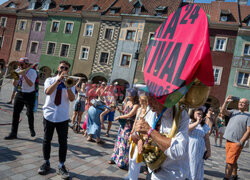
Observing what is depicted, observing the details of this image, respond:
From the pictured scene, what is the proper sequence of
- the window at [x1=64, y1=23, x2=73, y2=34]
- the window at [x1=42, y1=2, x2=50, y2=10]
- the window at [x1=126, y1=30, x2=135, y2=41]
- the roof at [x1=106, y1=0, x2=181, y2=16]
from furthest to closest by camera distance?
1. the window at [x1=42, y1=2, x2=50, y2=10]
2. the window at [x1=64, y1=23, x2=73, y2=34]
3. the window at [x1=126, y1=30, x2=135, y2=41]
4. the roof at [x1=106, y1=0, x2=181, y2=16]

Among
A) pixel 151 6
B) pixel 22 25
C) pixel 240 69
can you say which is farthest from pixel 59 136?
pixel 22 25

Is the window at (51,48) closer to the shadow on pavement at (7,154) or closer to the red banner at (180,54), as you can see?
the shadow on pavement at (7,154)

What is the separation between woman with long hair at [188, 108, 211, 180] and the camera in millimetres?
3547

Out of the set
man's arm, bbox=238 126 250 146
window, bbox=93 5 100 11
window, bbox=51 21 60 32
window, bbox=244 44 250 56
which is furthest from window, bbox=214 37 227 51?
window, bbox=51 21 60 32

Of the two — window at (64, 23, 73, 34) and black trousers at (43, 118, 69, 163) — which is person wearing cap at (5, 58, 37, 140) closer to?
black trousers at (43, 118, 69, 163)

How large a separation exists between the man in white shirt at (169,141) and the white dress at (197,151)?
211 cm

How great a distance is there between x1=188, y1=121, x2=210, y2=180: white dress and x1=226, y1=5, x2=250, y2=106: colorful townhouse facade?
16214 mm

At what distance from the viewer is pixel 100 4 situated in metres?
24.2

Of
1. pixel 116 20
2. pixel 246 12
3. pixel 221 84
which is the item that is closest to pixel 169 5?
pixel 116 20

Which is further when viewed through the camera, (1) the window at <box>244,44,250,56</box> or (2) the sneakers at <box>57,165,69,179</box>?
(1) the window at <box>244,44,250,56</box>

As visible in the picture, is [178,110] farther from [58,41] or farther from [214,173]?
[58,41]

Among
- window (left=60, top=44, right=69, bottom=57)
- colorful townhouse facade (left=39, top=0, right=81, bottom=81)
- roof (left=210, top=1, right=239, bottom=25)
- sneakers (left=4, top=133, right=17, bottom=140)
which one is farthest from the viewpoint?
window (left=60, top=44, right=69, bottom=57)

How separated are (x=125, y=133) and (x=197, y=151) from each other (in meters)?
1.52

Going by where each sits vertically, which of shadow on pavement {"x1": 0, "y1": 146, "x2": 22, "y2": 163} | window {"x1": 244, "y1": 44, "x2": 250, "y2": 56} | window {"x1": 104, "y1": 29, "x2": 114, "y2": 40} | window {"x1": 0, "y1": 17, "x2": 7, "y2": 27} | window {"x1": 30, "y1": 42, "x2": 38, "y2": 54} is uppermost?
window {"x1": 0, "y1": 17, "x2": 7, "y2": 27}
